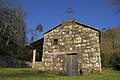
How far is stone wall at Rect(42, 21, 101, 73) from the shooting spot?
621 inches

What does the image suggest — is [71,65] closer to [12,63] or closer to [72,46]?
[72,46]

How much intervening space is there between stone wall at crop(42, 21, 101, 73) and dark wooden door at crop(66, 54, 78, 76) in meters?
0.32

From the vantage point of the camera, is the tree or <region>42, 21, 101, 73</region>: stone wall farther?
the tree

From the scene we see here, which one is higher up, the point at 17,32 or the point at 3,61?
the point at 17,32

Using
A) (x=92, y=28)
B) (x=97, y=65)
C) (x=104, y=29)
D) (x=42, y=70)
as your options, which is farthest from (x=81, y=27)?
(x=104, y=29)

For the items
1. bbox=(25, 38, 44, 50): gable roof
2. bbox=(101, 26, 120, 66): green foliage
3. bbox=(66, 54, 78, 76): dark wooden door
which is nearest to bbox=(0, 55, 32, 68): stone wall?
bbox=(25, 38, 44, 50): gable roof

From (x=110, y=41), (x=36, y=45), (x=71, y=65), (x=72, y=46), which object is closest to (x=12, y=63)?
(x=36, y=45)

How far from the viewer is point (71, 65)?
16.5 meters

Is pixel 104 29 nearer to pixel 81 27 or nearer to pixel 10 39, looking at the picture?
pixel 10 39

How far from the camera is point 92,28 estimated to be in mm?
16391

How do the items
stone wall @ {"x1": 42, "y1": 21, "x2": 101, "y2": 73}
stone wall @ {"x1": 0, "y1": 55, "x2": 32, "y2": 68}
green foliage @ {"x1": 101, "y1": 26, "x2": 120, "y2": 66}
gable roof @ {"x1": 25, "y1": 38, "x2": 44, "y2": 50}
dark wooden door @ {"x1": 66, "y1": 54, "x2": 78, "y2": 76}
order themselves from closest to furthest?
stone wall @ {"x1": 42, "y1": 21, "x2": 101, "y2": 73}
dark wooden door @ {"x1": 66, "y1": 54, "x2": 78, "y2": 76}
gable roof @ {"x1": 25, "y1": 38, "x2": 44, "y2": 50}
stone wall @ {"x1": 0, "y1": 55, "x2": 32, "y2": 68}
green foliage @ {"x1": 101, "y1": 26, "x2": 120, "y2": 66}

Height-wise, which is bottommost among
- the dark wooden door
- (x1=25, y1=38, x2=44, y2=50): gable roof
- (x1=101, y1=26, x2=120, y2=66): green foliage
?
the dark wooden door

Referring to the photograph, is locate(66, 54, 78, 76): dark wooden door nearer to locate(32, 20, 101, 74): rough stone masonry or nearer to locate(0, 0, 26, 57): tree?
locate(32, 20, 101, 74): rough stone masonry

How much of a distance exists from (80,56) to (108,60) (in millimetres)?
13505
